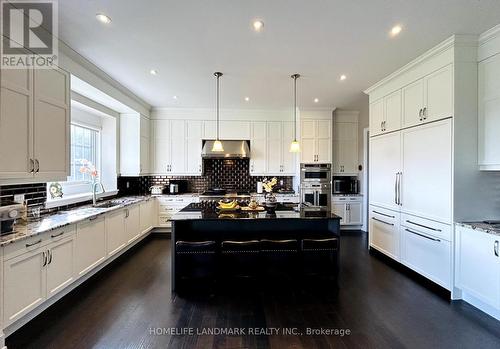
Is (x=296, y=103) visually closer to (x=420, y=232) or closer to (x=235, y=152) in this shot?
(x=235, y=152)

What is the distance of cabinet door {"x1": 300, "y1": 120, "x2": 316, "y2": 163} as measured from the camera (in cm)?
594

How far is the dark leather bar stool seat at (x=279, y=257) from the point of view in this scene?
3102 mm

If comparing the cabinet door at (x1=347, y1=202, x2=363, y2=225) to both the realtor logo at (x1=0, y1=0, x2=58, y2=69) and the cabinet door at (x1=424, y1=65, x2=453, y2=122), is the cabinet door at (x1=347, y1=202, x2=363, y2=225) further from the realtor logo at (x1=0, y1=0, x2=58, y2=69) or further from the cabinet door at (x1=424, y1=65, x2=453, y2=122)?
the realtor logo at (x1=0, y1=0, x2=58, y2=69)

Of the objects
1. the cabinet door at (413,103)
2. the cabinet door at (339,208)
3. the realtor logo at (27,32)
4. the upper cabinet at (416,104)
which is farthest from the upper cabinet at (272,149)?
the realtor logo at (27,32)

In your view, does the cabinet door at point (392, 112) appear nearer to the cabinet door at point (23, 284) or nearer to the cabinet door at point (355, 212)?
the cabinet door at point (355, 212)

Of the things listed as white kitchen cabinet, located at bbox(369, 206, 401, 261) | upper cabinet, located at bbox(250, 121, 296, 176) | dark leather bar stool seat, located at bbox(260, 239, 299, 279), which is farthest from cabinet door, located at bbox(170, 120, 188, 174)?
white kitchen cabinet, located at bbox(369, 206, 401, 261)

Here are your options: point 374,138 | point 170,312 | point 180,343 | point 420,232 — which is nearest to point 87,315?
point 170,312

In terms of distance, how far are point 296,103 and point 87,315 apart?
4961 mm

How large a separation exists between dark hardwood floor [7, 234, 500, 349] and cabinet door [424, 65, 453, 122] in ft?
7.20

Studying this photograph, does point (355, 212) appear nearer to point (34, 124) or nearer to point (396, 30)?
point (396, 30)

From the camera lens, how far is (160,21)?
8.20ft

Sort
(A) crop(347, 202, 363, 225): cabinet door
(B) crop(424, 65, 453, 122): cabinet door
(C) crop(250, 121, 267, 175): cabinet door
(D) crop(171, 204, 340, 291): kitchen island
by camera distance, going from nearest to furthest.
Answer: (B) crop(424, 65, 453, 122): cabinet door, (D) crop(171, 204, 340, 291): kitchen island, (A) crop(347, 202, 363, 225): cabinet door, (C) crop(250, 121, 267, 175): cabinet door

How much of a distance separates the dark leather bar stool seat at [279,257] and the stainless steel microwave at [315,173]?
9.27 feet

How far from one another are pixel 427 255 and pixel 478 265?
2.12 ft
